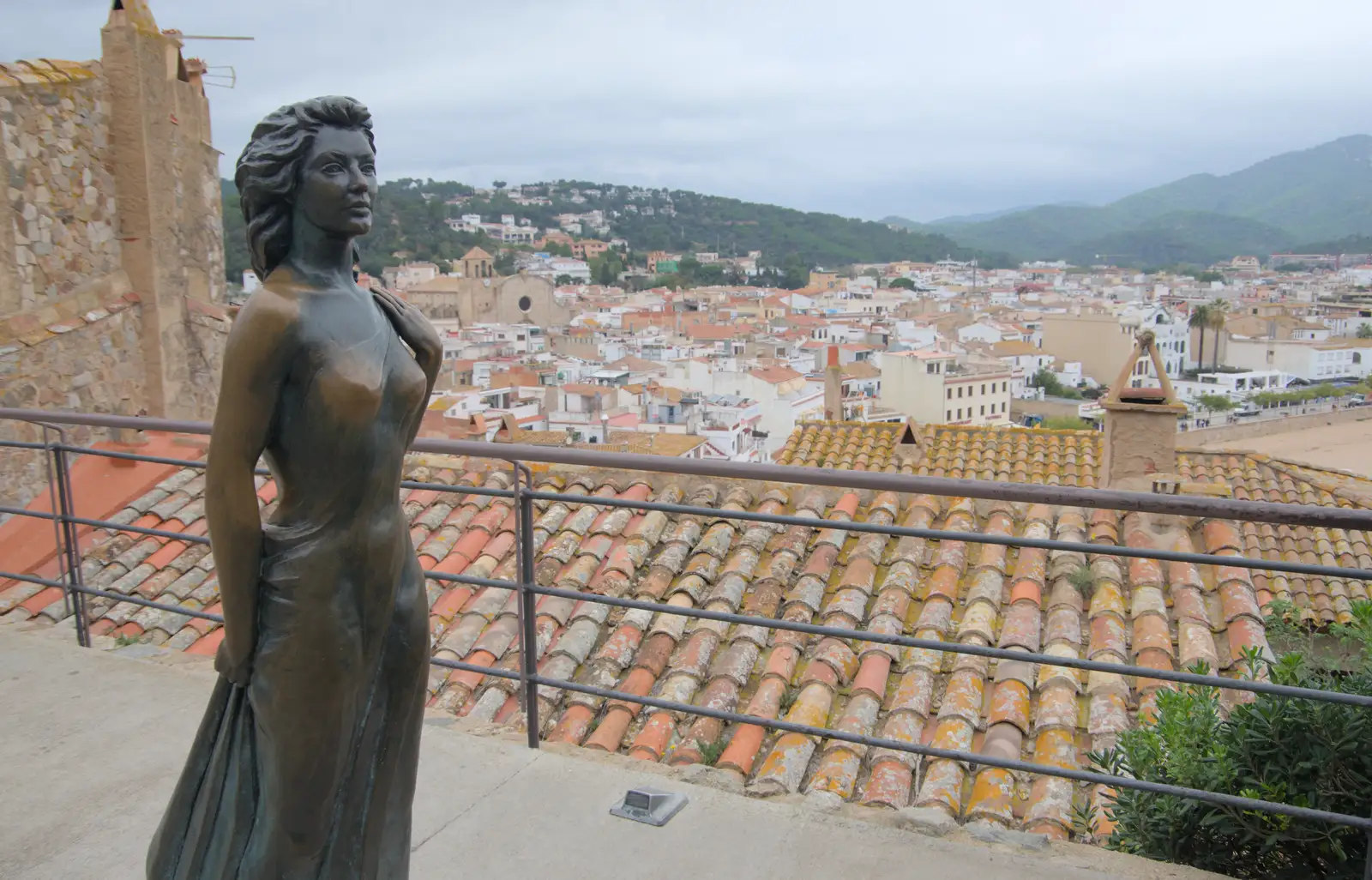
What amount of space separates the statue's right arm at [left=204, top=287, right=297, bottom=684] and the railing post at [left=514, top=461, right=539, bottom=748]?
135cm

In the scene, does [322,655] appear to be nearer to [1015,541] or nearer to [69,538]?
[1015,541]

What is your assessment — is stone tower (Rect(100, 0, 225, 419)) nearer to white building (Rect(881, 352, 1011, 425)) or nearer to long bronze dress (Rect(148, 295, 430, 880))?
long bronze dress (Rect(148, 295, 430, 880))

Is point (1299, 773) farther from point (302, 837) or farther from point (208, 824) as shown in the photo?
point (208, 824)

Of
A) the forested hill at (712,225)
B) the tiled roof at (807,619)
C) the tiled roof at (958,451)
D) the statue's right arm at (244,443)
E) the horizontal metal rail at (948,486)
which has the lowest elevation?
the tiled roof at (958,451)

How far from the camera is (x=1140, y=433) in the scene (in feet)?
26.0

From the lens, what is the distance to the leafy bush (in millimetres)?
2525

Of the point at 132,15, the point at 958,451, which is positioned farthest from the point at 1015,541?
the point at 958,451

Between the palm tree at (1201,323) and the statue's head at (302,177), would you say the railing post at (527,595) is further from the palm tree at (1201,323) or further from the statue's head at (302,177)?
the palm tree at (1201,323)

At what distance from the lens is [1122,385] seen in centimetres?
803

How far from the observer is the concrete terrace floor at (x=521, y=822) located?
2.70m

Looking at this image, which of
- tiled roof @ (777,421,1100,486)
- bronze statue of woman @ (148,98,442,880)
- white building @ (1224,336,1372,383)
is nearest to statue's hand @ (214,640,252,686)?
bronze statue of woman @ (148,98,442,880)

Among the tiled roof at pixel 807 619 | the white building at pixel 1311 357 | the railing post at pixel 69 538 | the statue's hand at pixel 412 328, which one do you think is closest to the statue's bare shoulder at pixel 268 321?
the statue's hand at pixel 412 328

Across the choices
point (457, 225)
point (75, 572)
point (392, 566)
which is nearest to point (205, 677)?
point (75, 572)

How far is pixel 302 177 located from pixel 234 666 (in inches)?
34.6
